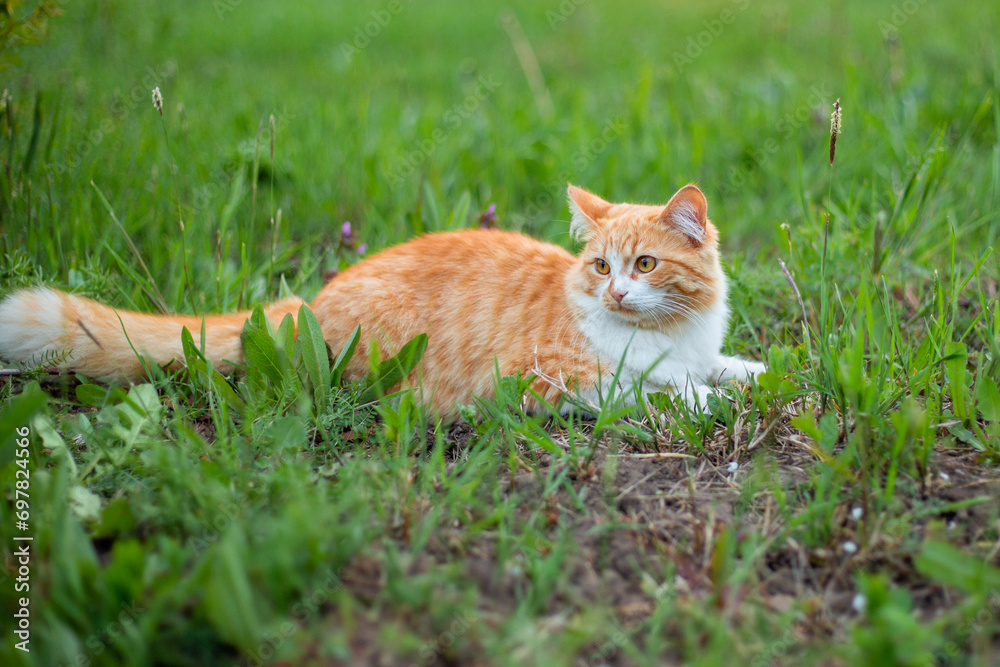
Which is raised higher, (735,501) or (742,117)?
(742,117)

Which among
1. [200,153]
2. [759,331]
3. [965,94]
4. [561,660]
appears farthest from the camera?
[965,94]

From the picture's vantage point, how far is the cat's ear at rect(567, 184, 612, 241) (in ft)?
8.91

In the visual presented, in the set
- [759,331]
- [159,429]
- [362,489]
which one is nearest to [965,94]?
[759,331]

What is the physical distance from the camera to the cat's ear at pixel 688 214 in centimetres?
240

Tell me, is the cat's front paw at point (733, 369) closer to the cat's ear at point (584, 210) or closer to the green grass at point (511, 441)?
the green grass at point (511, 441)

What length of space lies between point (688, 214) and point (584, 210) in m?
0.45

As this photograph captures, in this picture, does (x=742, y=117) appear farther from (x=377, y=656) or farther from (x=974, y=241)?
(x=377, y=656)

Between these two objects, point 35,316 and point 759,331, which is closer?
point 35,316

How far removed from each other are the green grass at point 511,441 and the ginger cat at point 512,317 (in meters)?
0.17

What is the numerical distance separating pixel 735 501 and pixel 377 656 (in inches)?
41.9

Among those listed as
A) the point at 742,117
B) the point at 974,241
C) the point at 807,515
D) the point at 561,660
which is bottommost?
the point at 561,660

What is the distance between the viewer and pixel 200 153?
409 cm

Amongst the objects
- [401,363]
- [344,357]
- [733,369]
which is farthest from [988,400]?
[344,357]

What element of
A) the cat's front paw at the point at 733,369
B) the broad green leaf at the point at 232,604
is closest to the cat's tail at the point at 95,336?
the broad green leaf at the point at 232,604
